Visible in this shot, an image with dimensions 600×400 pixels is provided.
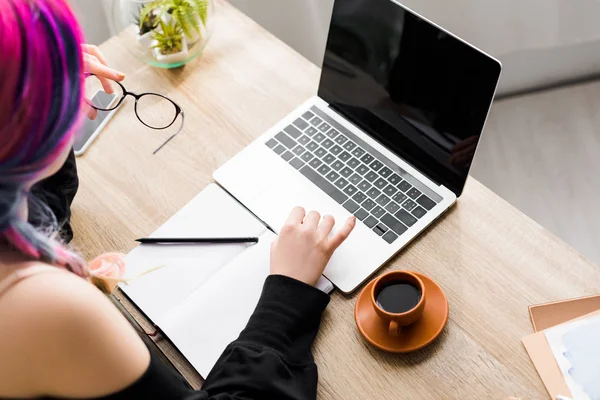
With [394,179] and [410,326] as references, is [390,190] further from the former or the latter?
[410,326]

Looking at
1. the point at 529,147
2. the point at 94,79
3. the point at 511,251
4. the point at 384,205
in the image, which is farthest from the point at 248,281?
the point at 529,147

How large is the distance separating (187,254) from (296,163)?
22 centimetres

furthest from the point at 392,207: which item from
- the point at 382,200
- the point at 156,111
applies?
the point at 156,111

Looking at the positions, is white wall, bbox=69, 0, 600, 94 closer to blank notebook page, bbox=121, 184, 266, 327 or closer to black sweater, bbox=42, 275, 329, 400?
blank notebook page, bbox=121, 184, 266, 327

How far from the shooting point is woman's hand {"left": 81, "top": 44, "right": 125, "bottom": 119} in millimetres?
1090

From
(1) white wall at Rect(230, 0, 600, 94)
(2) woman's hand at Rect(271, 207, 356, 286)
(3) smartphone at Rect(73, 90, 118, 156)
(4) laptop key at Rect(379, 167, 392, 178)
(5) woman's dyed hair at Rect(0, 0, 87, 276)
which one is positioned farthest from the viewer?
(1) white wall at Rect(230, 0, 600, 94)

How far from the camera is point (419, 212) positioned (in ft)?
3.21

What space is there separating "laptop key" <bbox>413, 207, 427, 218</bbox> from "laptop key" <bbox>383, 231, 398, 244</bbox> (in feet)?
0.15

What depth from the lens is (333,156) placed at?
106 centimetres

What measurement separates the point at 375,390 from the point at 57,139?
19.2 inches

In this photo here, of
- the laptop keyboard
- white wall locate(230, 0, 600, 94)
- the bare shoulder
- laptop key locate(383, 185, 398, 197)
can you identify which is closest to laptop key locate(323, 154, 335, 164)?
the laptop keyboard

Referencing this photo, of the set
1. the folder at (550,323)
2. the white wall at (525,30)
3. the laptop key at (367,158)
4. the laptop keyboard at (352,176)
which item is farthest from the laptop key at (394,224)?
the white wall at (525,30)

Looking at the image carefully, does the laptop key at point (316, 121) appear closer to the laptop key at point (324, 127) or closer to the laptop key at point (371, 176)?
the laptop key at point (324, 127)

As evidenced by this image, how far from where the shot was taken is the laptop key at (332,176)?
3.40 feet
